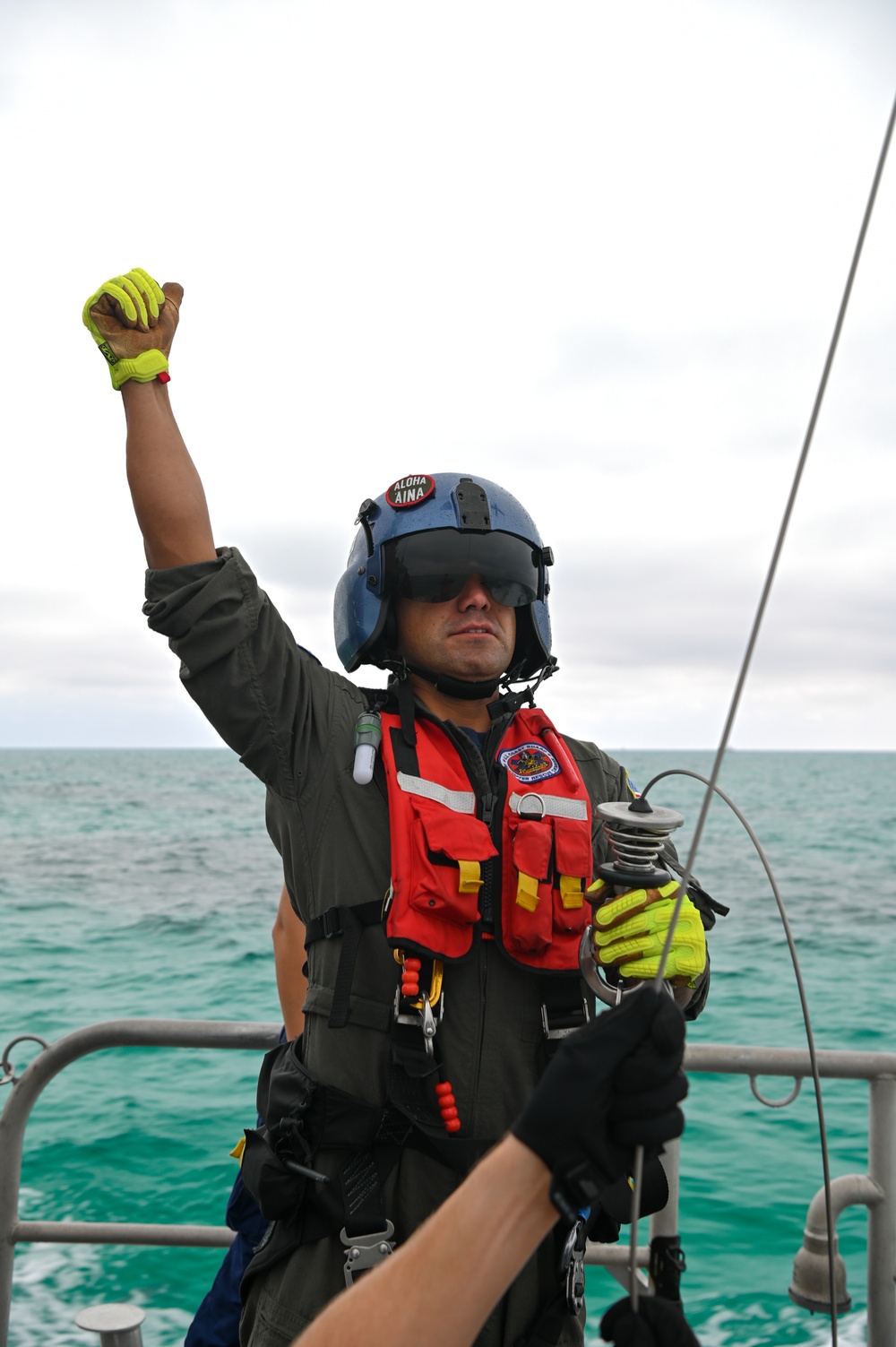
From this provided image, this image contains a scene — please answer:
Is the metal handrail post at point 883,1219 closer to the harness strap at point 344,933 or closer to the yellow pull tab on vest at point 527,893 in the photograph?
the yellow pull tab on vest at point 527,893

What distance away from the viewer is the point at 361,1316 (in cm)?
121

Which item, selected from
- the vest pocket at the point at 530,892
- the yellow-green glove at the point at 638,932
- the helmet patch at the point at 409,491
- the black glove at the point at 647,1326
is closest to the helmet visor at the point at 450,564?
the helmet patch at the point at 409,491

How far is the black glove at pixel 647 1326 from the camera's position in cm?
127

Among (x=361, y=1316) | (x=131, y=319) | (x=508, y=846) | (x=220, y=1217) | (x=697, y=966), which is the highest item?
(x=131, y=319)

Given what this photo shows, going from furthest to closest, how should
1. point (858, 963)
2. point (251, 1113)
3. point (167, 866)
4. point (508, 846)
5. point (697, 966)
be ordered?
point (167, 866), point (858, 963), point (251, 1113), point (508, 846), point (697, 966)

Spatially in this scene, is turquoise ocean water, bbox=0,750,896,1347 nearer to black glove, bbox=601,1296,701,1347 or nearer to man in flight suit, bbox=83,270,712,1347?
man in flight suit, bbox=83,270,712,1347

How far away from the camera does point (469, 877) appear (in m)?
2.17

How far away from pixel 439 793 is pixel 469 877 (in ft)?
0.81

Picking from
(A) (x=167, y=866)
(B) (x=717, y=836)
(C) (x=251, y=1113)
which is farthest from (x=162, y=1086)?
→ (B) (x=717, y=836)

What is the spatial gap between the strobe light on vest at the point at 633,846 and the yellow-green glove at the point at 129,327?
4.53 ft

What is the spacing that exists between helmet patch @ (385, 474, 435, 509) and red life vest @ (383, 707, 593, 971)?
2.07ft

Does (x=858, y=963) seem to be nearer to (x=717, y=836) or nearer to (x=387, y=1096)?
(x=387, y=1096)

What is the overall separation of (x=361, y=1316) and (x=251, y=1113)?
29.9ft

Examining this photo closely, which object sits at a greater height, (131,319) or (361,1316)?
(131,319)
